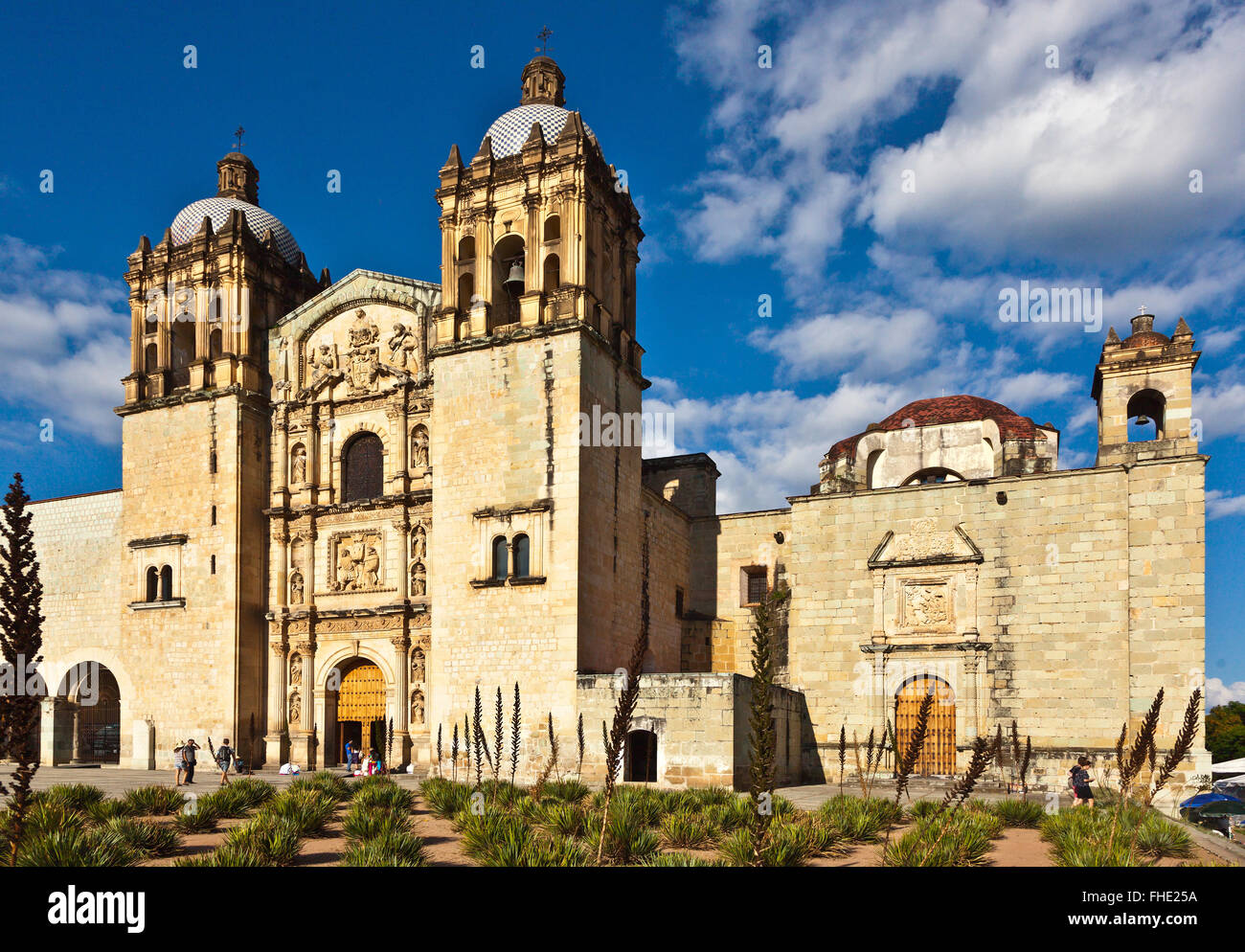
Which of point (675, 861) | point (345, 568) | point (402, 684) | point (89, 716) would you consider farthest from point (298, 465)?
point (675, 861)

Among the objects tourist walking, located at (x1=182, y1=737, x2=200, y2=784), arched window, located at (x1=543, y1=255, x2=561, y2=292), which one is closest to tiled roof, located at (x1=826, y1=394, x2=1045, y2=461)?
arched window, located at (x1=543, y1=255, x2=561, y2=292)

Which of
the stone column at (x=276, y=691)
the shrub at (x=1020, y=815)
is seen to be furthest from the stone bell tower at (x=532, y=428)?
the shrub at (x=1020, y=815)

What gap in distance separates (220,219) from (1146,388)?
27.6m

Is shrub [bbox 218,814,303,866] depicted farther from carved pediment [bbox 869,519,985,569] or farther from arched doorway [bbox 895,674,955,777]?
carved pediment [bbox 869,519,985,569]

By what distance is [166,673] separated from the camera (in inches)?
1025

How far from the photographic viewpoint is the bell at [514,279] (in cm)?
2577

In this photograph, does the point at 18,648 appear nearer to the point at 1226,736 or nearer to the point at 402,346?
the point at 402,346

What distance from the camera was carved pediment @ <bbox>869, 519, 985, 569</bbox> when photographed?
24.1 m

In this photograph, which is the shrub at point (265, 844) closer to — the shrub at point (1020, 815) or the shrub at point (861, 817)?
the shrub at point (861, 817)

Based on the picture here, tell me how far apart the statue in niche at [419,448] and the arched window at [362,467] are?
1186 mm

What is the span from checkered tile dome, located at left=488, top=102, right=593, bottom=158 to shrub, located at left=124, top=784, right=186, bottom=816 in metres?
17.9
